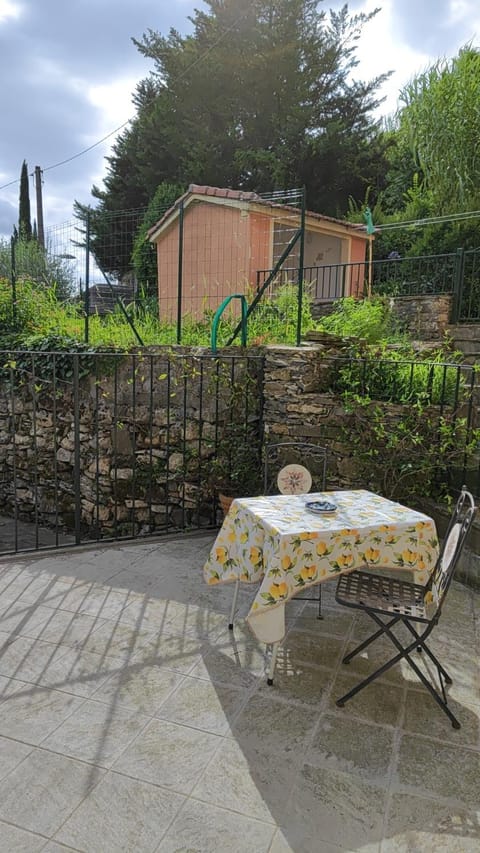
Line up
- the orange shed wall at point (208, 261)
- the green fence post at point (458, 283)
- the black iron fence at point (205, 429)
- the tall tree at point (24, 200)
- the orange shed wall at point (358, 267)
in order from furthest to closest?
the tall tree at point (24, 200) < the orange shed wall at point (358, 267) < the green fence post at point (458, 283) < the orange shed wall at point (208, 261) < the black iron fence at point (205, 429)

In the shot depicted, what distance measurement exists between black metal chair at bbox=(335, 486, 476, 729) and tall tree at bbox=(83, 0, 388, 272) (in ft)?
48.6

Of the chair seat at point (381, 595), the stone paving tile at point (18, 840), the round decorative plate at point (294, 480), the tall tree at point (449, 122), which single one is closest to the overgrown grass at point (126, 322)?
the round decorative plate at point (294, 480)

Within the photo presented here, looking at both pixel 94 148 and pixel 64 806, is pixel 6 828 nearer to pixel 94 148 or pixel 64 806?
pixel 64 806

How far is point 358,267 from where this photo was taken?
1097 cm

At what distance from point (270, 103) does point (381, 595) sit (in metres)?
16.9

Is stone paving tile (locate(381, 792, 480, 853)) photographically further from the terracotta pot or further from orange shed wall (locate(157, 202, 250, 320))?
orange shed wall (locate(157, 202, 250, 320))

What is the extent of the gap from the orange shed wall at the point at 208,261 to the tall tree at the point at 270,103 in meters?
8.14

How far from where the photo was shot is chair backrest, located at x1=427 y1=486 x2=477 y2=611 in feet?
7.20

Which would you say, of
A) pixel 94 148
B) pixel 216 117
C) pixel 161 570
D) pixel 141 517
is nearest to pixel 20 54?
pixel 141 517

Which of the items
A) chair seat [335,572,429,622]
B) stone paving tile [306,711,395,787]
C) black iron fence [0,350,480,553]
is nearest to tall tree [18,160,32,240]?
black iron fence [0,350,480,553]

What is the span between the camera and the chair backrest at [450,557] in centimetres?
220

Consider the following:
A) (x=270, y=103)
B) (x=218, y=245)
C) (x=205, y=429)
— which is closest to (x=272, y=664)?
(x=205, y=429)

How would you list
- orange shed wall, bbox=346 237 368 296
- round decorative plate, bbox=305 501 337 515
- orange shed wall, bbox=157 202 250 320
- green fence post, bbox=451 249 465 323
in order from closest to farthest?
round decorative plate, bbox=305 501 337 515 < orange shed wall, bbox=157 202 250 320 < green fence post, bbox=451 249 465 323 < orange shed wall, bbox=346 237 368 296

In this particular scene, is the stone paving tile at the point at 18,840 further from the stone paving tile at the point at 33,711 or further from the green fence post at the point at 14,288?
the green fence post at the point at 14,288
